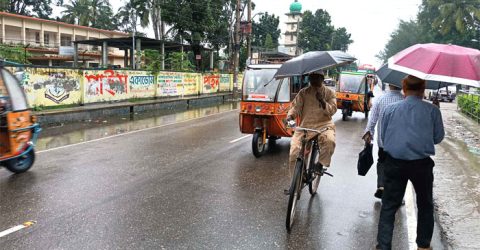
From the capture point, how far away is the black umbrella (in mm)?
5262

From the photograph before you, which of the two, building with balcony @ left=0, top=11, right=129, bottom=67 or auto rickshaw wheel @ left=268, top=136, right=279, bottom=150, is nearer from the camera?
auto rickshaw wheel @ left=268, top=136, right=279, bottom=150

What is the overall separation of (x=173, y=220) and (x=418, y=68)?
322 centimetres

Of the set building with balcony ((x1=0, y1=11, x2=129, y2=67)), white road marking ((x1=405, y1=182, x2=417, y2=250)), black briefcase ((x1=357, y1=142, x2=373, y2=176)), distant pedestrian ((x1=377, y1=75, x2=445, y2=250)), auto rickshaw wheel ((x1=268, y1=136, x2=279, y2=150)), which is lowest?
white road marking ((x1=405, y1=182, x2=417, y2=250))

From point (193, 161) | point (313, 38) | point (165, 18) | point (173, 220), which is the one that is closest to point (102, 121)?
point (193, 161)

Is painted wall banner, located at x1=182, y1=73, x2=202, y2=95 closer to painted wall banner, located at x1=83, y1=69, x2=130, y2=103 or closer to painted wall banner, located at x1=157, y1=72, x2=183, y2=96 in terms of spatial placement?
painted wall banner, located at x1=157, y1=72, x2=183, y2=96

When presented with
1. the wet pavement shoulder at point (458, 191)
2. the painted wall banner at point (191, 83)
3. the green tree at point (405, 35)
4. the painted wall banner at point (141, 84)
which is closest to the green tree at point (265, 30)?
the green tree at point (405, 35)

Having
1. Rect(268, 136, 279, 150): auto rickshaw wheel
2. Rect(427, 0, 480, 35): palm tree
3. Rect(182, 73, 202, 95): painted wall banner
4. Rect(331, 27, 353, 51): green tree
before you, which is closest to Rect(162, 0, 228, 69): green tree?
Rect(182, 73, 202, 95): painted wall banner

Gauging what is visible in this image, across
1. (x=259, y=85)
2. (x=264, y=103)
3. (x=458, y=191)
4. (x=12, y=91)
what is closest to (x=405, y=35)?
(x=259, y=85)

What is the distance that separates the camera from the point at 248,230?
4.76m

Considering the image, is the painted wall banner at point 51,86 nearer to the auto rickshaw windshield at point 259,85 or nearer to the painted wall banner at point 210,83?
the auto rickshaw windshield at point 259,85

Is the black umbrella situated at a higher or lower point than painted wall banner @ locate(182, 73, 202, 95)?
higher

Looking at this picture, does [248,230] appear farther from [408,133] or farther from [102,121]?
[102,121]

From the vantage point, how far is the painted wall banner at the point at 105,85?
17.5 m

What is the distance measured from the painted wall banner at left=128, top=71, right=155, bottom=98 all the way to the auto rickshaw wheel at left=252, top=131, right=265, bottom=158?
12559mm
